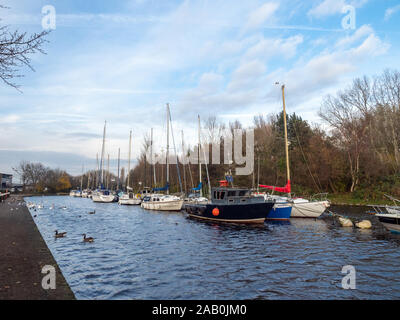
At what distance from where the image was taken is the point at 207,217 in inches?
1062

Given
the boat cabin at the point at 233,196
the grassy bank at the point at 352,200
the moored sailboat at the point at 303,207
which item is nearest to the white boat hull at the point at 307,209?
the moored sailboat at the point at 303,207

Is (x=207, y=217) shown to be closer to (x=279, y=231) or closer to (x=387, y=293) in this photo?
(x=279, y=231)

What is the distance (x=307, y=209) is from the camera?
2861 centimetres

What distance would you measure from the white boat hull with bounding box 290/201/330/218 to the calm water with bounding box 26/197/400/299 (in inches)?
291

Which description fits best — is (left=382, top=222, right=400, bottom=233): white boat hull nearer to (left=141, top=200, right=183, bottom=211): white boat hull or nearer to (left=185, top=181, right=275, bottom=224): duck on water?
(left=185, top=181, right=275, bottom=224): duck on water

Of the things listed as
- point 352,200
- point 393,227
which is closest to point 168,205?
point 393,227

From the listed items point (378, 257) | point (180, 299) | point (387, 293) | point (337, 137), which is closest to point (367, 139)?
point (337, 137)

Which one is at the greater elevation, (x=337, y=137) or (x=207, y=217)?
(x=337, y=137)

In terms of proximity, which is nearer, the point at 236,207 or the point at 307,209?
the point at 236,207

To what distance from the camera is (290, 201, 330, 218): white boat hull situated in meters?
28.1

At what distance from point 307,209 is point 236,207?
895cm

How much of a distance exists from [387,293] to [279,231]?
1242cm

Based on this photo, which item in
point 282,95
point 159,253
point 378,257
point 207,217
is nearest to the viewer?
point 378,257

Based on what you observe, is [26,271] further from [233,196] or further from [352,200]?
[352,200]
